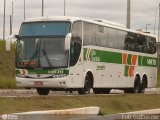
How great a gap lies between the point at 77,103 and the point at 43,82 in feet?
16.8

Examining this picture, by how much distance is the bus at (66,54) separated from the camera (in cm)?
2548

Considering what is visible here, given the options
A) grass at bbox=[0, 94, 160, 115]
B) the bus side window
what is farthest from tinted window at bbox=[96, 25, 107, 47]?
grass at bbox=[0, 94, 160, 115]

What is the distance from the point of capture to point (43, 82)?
2561 cm

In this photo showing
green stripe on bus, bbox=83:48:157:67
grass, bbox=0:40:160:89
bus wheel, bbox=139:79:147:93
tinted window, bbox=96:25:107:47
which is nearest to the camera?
green stripe on bus, bbox=83:48:157:67

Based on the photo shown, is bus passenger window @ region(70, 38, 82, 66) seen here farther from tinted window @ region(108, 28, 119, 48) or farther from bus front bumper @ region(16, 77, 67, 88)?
tinted window @ region(108, 28, 119, 48)

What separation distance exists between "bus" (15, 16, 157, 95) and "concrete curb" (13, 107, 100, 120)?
6933mm

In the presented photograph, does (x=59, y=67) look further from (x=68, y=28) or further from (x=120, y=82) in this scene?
(x=120, y=82)

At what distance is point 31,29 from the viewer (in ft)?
87.3

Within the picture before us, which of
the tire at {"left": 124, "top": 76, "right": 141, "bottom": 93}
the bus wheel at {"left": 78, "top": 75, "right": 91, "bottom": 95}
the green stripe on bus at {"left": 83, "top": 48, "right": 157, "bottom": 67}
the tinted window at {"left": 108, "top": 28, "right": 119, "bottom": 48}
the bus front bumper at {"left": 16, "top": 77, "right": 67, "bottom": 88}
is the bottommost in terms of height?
the tire at {"left": 124, "top": 76, "right": 141, "bottom": 93}

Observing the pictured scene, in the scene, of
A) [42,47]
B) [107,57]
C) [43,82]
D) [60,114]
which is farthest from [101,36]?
[60,114]

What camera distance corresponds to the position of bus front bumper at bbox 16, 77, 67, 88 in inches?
1000

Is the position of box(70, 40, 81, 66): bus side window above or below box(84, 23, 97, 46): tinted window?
below

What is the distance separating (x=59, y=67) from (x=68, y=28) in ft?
5.97

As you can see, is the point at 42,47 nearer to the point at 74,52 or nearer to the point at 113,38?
the point at 74,52
